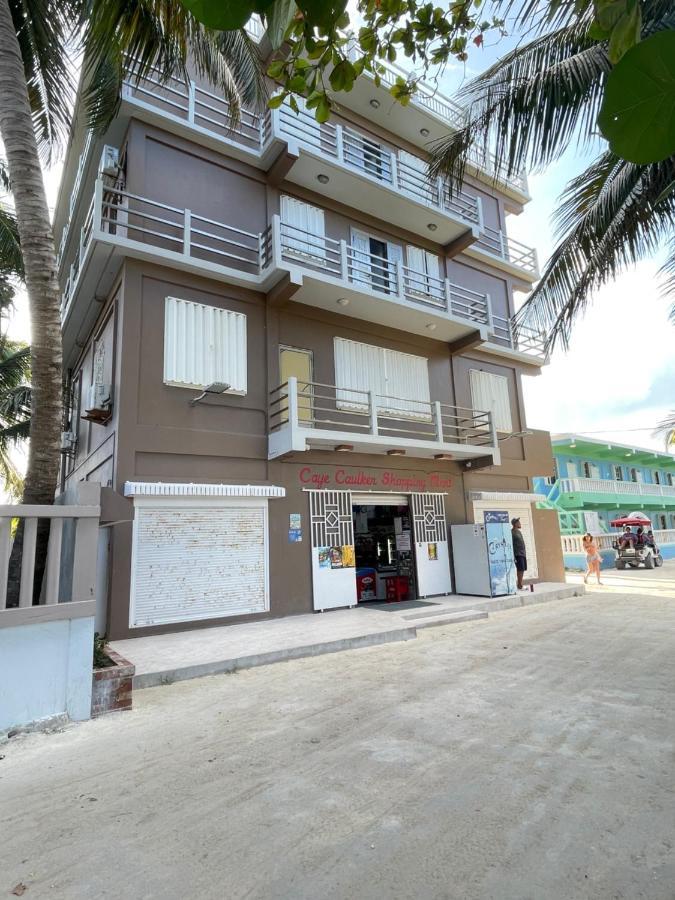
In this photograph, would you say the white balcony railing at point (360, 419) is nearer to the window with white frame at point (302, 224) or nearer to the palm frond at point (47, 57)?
the window with white frame at point (302, 224)

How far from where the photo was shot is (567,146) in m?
5.96

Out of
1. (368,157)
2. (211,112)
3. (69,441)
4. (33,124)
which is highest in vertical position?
(368,157)

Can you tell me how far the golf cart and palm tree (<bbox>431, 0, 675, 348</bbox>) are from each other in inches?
704

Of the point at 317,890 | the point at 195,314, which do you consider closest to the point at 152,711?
the point at 317,890

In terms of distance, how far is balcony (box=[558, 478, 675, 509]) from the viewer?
25.8 m

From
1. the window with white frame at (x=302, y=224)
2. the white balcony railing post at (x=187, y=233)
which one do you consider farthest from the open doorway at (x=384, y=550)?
the white balcony railing post at (x=187, y=233)

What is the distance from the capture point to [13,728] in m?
4.56

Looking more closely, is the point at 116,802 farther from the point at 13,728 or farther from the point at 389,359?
the point at 389,359

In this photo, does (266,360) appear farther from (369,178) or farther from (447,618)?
(447,618)

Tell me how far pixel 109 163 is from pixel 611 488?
27178mm

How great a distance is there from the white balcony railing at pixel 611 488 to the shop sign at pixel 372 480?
14904 millimetres

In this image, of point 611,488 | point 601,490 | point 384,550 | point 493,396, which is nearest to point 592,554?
point 493,396

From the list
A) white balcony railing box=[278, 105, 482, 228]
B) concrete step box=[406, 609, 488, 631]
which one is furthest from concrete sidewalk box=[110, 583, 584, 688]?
white balcony railing box=[278, 105, 482, 228]

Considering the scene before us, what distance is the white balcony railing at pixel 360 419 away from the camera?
10.4 metres
